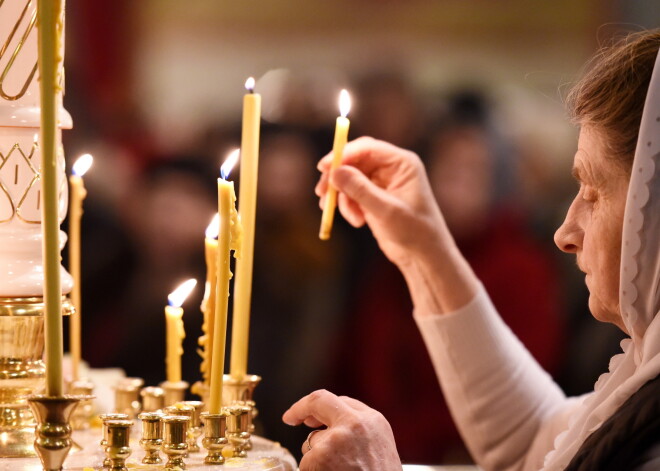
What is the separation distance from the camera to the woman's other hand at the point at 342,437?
41.6 inches

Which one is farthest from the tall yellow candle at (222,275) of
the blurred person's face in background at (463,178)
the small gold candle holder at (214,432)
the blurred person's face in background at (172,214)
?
the blurred person's face in background at (463,178)

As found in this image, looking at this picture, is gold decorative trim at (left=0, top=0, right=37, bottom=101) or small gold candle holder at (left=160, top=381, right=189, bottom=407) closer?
gold decorative trim at (left=0, top=0, right=37, bottom=101)

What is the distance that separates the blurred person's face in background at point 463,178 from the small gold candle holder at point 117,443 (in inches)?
104

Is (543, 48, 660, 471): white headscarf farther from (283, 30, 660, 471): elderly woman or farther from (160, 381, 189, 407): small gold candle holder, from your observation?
(160, 381, 189, 407): small gold candle holder

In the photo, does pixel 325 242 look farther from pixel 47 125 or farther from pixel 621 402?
pixel 47 125

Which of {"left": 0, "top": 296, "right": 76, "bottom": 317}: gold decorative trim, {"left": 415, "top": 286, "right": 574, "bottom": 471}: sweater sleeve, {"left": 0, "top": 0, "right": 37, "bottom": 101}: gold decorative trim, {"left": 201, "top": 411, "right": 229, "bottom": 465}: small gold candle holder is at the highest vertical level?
{"left": 0, "top": 0, "right": 37, "bottom": 101}: gold decorative trim

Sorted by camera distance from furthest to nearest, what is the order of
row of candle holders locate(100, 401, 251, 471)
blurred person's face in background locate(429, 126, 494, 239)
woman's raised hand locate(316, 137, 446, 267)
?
blurred person's face in background locate(429, 126, 494, 239), woman's raised hand locate(316, 137, 446, 267), row of candle holders locate(100, 401, 251, 471)

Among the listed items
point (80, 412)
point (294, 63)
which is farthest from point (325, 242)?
point (80, 412)

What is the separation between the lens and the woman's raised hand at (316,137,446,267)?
1.61m

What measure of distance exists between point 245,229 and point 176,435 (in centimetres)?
30

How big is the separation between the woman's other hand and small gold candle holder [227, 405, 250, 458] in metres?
0.16

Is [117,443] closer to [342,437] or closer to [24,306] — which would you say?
[24,306]

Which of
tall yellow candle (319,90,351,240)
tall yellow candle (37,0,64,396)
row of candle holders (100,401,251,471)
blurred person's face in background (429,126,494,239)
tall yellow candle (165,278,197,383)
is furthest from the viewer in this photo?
blurred person's face in background (429,126,494,239)

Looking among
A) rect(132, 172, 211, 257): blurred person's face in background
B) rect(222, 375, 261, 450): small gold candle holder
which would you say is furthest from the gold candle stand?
rect(132, 172, 211, 257): blurred person's face in background
